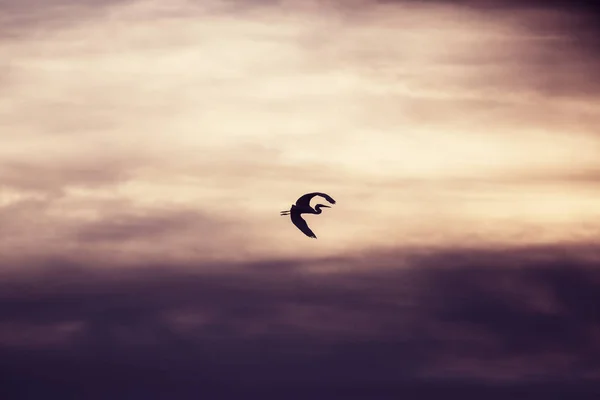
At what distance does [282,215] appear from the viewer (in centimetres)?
12800

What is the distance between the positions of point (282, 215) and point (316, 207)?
376cm

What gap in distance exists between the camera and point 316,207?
128m
